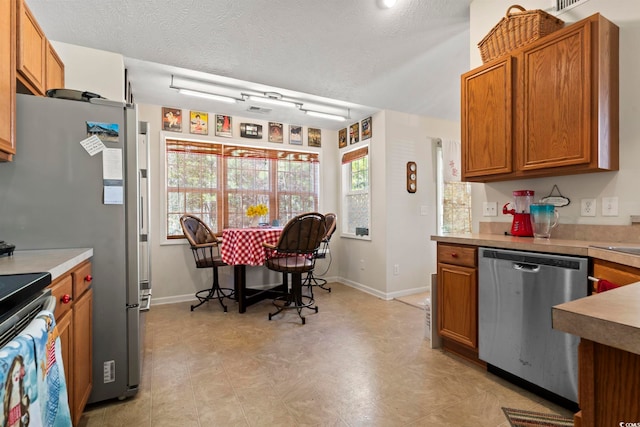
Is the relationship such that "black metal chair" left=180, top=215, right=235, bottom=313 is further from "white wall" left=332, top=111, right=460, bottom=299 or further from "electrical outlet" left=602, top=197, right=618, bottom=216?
"electrical outlet" left=602, top=197, right=618, bottom=216

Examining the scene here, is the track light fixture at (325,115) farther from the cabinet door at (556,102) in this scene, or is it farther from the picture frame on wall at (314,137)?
the cabinet door at (556,102)

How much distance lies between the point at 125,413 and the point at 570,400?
242cm

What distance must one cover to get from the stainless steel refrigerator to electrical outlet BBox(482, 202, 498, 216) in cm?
260

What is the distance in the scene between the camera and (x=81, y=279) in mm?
1584

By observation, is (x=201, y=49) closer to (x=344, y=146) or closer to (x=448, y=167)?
(x=344, y=146)

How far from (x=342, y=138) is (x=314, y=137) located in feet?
1.48

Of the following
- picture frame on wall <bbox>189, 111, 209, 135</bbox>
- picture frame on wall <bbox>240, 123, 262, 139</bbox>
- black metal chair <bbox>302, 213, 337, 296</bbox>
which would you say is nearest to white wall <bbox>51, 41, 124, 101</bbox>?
picture frame on wall <bbox>189, 111, 209, 135</bbox>

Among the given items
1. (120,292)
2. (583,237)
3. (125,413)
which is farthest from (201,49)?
(583,237)

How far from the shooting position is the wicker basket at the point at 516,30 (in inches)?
80.0

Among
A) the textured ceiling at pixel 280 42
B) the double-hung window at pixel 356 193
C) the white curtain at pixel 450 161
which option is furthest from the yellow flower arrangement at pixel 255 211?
the white curtain at pixel 450 161

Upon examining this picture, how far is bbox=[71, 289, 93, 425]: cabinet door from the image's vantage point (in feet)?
4.87

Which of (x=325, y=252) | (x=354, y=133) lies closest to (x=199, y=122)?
(x=354, y=133)

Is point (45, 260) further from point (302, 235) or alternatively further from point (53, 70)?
point (302, 235)

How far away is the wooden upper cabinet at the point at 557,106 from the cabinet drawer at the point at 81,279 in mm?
2624
